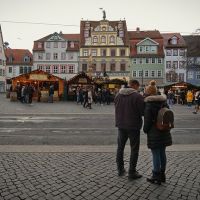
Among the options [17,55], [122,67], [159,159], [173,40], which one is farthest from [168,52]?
[159,159]

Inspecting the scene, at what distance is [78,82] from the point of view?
4053 centimetres

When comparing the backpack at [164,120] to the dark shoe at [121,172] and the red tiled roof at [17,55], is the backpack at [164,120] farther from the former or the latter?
the red tiled roof at [17,55]

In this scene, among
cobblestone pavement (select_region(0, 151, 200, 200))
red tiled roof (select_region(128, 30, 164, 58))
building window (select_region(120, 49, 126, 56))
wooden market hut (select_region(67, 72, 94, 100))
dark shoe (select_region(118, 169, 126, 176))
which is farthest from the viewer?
building window (select_region(120, 49, 126, 56))

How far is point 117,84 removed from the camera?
41.3 metres

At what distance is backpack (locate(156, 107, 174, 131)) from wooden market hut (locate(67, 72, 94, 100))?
111ft

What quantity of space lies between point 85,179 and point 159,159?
4.34 feet

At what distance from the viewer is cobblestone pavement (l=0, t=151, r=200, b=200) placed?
18.1 feet

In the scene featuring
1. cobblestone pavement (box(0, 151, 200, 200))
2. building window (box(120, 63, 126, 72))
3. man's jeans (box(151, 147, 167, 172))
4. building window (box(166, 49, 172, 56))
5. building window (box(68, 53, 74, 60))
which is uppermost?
building window (box(166, 49, 172, 56))

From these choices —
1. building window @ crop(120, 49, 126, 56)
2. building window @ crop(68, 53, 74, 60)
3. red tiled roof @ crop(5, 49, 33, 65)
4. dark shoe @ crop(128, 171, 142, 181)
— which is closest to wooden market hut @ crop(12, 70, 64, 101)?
dark shoe @ crop(128, 171, 142, 181)

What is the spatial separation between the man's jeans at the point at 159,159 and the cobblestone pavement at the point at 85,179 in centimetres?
27

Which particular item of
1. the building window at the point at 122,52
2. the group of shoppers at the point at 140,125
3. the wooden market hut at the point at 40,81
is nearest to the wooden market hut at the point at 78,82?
the wooden market hut at the point at 40,81

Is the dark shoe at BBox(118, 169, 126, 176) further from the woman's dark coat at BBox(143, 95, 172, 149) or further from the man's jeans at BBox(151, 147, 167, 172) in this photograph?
the woman's dark coat at BBox(143, 95, 172, 149)

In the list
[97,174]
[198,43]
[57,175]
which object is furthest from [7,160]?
[198,43]

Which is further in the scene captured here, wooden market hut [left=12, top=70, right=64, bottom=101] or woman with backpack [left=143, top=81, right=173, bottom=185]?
wooden market hut [left=12, top=70, right=64, bottom=101]
